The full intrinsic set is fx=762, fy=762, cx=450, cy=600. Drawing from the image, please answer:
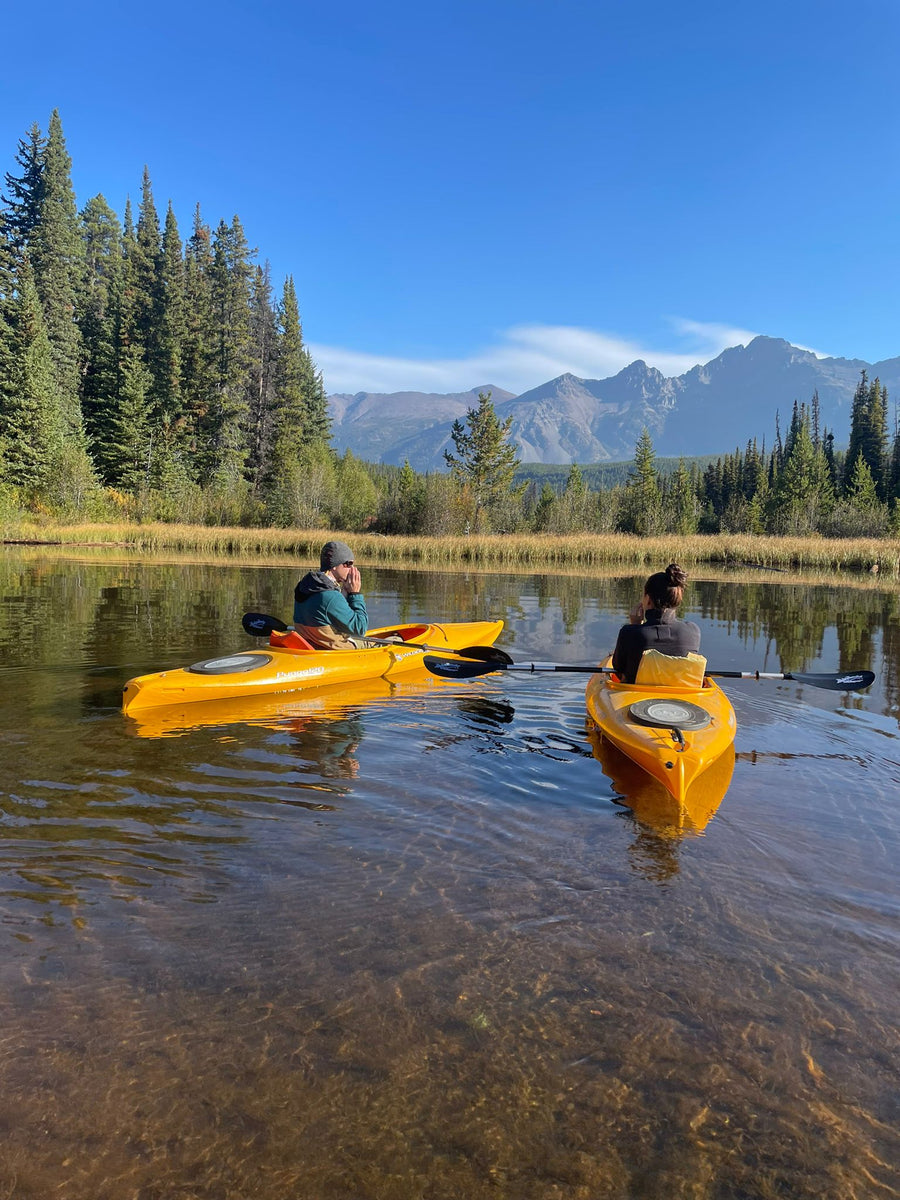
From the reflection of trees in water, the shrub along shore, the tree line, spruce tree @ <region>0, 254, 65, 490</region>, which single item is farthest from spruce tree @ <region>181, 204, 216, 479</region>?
the reflection of trees in water

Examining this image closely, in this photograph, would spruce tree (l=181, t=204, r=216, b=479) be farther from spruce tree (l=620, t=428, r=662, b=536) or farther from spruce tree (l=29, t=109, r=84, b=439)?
spruce tree (l=620, t=428, r=662, b=536)

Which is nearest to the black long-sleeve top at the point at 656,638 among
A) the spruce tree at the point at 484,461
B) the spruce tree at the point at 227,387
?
the spruce tree at the point at 484,461

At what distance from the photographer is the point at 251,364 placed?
181 feet

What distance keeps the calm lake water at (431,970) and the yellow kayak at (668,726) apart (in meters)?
0.33

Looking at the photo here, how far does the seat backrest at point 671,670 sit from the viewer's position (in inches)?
284

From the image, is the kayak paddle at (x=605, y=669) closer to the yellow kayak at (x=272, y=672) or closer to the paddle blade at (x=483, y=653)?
the paddle blade at (x=483, y=653)

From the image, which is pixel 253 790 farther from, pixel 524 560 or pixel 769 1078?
pixel 524 560

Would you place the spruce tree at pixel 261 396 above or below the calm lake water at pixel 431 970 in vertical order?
above

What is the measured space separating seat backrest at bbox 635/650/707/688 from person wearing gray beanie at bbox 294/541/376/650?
368cm

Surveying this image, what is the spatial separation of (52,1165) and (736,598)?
867 inches

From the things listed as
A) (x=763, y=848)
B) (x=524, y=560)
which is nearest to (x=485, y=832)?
(x=763, y=848)

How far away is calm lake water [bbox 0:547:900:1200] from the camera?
249cm

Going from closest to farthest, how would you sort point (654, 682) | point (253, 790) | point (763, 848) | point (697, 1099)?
point (697, 1099)
point (763, 848)
point (253, 790)
point (654, 682)

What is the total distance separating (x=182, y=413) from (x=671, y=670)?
50.7 m
